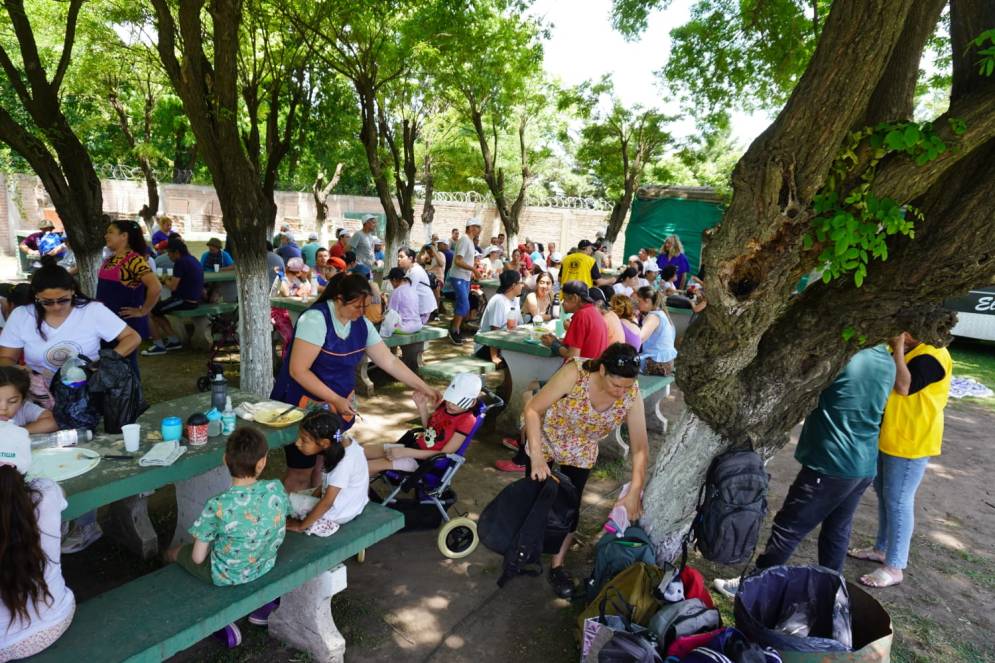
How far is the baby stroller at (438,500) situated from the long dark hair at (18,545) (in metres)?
1.99

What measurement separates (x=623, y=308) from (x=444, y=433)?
105 inches

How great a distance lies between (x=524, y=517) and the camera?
11.6 ft

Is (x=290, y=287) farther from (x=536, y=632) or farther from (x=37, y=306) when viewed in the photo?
(x=536, y=632)

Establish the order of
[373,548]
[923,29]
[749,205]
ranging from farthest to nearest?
[373,548] → [923,29] → [749,205]

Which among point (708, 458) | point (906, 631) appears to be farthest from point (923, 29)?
point (906, 631)

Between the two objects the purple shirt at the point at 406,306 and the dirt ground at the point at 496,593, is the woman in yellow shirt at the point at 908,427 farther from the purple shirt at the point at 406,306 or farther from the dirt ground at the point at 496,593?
the purple shirt at the point at 406,306

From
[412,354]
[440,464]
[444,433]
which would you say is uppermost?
[444,433]

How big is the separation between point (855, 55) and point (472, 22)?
990cm

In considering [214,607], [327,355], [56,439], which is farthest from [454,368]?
[214,607]

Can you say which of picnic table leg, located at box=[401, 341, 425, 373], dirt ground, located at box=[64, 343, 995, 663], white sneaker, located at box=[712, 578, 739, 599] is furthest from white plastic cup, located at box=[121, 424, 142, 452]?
picnic table leg, located at box=[401, 341, 425, 373]

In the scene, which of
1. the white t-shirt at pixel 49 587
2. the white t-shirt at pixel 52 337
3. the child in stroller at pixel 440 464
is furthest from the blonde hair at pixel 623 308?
the white t-shirt at pixel 49 587

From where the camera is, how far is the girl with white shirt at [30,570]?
6.78ft

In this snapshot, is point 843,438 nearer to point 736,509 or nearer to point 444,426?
point 736,509

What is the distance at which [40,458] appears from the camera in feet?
9.66
